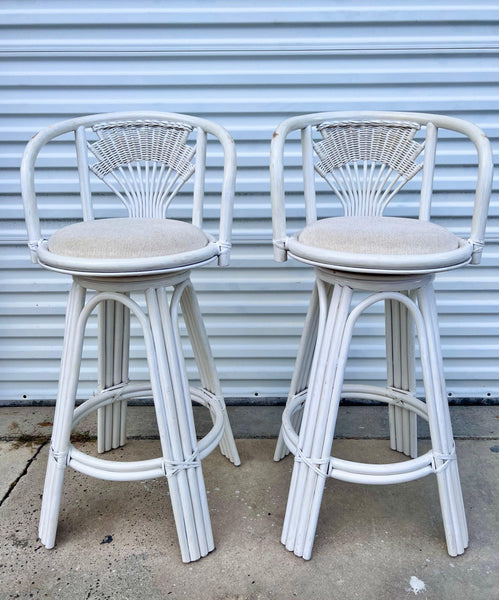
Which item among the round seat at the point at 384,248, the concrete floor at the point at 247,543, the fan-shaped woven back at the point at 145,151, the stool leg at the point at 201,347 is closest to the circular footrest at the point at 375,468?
the concrete floor at the point at 247,543

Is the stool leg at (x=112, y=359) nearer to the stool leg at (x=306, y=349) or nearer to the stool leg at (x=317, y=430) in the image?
the stool leg at (x=306, y=349)

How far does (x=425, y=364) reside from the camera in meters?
1.48

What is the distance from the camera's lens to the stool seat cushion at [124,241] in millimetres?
1359

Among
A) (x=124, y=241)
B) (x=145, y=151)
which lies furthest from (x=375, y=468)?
(x=145, y=151)

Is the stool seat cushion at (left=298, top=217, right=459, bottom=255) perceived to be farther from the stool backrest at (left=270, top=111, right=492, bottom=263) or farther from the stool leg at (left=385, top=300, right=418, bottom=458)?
the stool leg at (left=385, top=300, right=418, bottom=458)

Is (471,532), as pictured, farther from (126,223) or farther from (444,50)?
(444,50)

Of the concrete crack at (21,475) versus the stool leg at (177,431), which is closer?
the stool leg at (177,431)

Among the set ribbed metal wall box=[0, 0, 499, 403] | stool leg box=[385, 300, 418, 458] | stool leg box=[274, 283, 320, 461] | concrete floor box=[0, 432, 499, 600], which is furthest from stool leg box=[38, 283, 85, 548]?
stool leg box=[385, 300, 418, 458]

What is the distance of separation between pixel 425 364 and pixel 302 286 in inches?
36.4

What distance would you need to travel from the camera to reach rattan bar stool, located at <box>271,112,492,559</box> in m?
1.37

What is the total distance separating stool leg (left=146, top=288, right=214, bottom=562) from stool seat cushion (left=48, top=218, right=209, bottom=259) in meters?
0.13

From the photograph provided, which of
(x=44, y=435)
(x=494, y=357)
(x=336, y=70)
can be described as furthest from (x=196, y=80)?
(x=494, y=357)

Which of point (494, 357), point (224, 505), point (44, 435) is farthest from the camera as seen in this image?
point (494, 357)

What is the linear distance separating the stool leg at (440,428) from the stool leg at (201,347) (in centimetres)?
72
